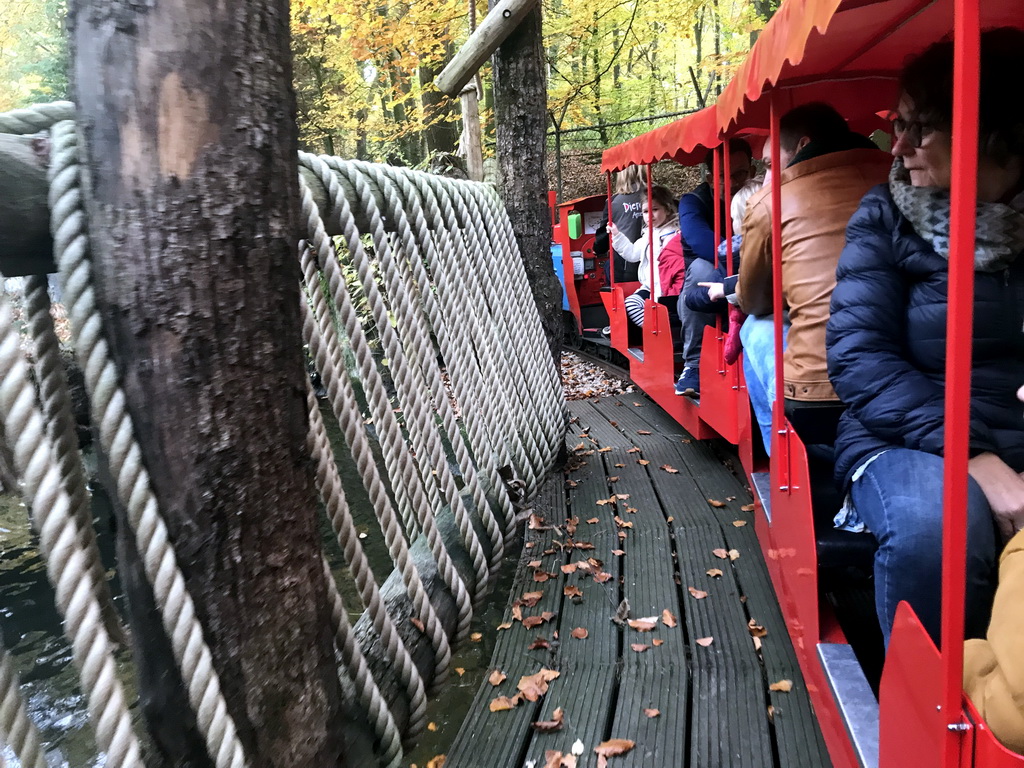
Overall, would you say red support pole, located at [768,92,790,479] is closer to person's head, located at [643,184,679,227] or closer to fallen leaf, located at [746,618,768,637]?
fallen leaf, located at [746,618,768,637]

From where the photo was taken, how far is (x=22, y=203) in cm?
100

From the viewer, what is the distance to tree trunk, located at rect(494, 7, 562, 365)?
4.68 metres

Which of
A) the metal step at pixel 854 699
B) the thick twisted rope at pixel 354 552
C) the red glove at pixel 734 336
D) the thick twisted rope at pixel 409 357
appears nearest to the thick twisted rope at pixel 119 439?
the thick twisted rope at pixel 354 552

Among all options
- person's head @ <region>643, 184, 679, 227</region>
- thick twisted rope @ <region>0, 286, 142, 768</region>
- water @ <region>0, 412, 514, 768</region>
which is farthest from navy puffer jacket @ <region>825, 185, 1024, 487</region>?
person's head @ <region>643, 184, 679, 227</region>

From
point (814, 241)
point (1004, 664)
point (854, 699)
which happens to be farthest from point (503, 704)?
point (814, 241)

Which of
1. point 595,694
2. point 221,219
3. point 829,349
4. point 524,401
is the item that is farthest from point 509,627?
point 221,219

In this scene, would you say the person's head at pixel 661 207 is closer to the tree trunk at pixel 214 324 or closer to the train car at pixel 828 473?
the train car at pixel 828 473

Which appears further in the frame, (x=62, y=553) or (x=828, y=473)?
(x=828, y=473)

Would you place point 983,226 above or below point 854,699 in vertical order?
above

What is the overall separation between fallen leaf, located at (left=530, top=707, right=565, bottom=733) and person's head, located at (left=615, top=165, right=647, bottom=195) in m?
5.23

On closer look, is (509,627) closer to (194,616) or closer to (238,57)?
(194,616)

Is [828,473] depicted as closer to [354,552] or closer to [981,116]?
[981,116]

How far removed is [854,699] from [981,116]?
1.51 m

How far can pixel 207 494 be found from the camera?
1073 mm
